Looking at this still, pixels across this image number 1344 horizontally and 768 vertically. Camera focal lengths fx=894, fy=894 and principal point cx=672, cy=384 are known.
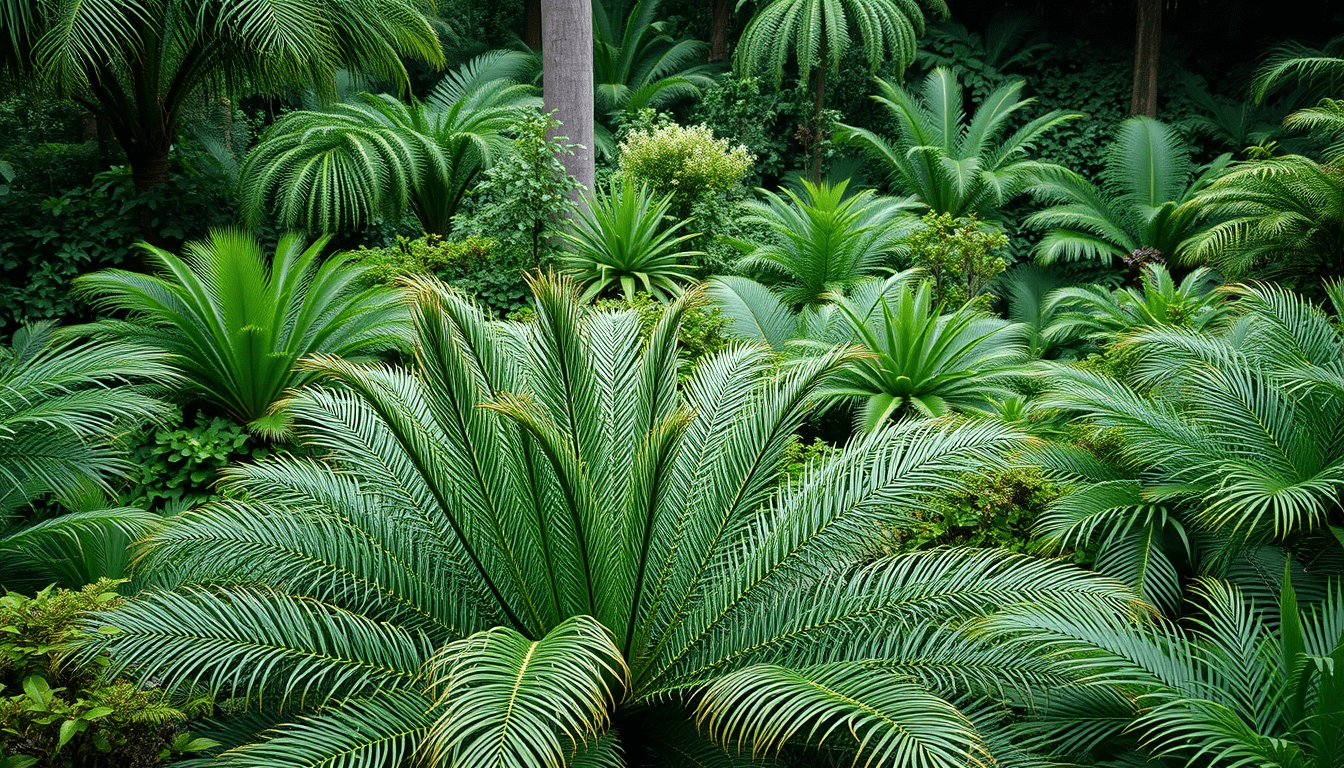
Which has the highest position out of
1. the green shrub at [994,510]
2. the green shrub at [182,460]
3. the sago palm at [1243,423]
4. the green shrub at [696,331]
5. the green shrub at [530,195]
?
the green shrub at [530,195]

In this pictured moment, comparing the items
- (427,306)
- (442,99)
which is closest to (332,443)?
(427,306)

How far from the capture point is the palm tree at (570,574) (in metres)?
2.68

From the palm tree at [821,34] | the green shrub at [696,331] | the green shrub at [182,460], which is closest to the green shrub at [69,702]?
the green shrub at [182,460]

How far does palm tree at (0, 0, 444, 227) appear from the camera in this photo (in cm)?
642

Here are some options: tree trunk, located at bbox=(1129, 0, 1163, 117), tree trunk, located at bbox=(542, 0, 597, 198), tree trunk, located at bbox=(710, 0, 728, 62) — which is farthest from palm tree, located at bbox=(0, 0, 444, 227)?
tree trunk, located at bbox=(1129, 0, 1163, 117)

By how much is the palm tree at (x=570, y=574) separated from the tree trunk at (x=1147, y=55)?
10459 mm

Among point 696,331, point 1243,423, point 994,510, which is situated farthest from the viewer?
point 696,331

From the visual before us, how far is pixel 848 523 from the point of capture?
3164 millimetres

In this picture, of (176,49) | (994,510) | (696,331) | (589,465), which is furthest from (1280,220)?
(176,49)

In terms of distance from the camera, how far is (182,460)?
18.1 ft

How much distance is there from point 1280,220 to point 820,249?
13.9 feet

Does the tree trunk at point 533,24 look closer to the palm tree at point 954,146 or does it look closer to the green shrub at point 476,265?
the palm tree at point 954,146

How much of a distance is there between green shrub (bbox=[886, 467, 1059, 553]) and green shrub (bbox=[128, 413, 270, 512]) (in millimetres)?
3856

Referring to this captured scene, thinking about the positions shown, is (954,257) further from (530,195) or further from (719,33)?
(719,33)
